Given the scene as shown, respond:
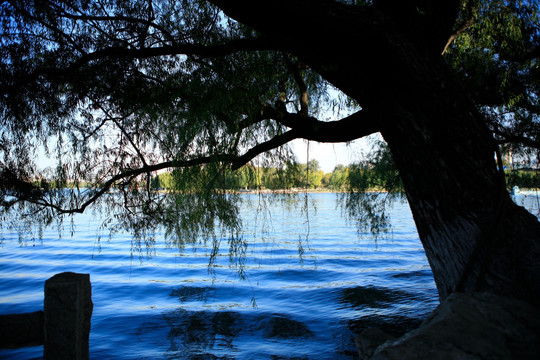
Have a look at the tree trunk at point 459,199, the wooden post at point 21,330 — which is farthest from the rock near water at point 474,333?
the wooden post at point 21,330

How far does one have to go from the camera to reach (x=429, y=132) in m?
2.32

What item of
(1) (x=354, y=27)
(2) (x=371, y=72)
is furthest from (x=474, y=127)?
(1) (x=354, y=27)

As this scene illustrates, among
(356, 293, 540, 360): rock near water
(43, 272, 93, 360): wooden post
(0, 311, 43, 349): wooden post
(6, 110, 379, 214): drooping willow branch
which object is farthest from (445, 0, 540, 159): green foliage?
(0, 311, 43, 349): wooden post

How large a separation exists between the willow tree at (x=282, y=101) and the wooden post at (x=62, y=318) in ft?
3.91

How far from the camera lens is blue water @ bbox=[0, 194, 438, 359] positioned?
4883mm

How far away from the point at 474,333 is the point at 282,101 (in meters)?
2.33

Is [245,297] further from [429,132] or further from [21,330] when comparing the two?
[429,132]

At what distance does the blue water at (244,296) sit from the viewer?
4883 millimetres

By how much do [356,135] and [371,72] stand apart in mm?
835

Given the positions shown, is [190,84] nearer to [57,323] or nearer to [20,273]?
[57,323]

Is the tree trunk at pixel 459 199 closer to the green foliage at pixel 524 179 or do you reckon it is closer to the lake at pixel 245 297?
the lake at pixel 245 297

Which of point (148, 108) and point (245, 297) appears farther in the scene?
point (245, 297)

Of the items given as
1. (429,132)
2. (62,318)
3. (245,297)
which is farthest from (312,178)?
(245,297)

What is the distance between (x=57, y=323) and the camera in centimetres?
245
